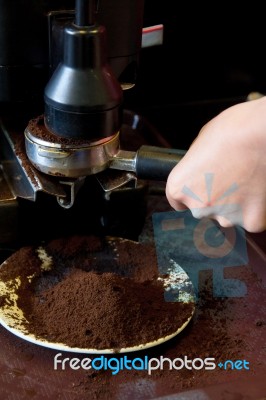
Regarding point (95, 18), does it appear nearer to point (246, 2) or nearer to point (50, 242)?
point (50, 242)

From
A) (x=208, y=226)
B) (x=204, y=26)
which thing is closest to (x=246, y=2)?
(x=204, y=26)

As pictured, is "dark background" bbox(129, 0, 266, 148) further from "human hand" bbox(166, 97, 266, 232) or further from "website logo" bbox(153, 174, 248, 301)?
"human hand" bbox(166, 97, 266, 232)

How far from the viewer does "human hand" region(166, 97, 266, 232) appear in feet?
1.92

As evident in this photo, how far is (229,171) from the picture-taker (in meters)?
0.59

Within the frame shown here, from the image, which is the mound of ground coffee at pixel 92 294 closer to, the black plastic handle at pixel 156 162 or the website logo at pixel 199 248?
the website logo at pixel 199 248

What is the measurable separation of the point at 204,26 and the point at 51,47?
1.58ft

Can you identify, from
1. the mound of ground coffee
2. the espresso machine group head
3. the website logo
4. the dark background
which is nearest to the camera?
the espresso machine group head

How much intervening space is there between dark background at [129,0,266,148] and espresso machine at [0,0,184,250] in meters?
0.32

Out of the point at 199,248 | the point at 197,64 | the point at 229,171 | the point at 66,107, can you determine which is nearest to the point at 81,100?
the point at 66,107

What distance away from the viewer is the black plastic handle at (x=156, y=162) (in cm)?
63

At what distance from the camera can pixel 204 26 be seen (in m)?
1.03

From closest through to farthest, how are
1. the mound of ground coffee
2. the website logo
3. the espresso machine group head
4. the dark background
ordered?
the espresso machine group head, the mound of ground coffee, the website logo, the dark background

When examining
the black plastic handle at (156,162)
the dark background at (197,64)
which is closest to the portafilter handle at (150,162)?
the black plastic handle at (156,162)

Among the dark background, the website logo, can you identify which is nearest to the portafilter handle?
Answer: the website logo
